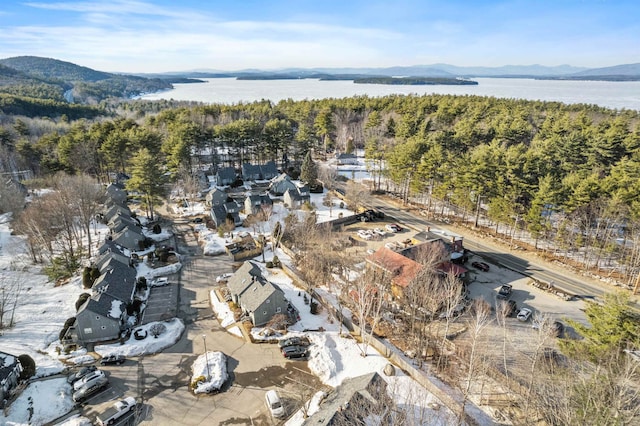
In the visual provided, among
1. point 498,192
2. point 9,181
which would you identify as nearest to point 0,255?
point 9,181

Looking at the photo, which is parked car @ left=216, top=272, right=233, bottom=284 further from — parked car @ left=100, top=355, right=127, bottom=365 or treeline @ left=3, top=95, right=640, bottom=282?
treeline @ left=3, top=95, right=640, bottom=282

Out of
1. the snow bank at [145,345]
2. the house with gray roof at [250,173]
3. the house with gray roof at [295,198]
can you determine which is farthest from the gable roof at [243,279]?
the house with gray roof at [250,173]

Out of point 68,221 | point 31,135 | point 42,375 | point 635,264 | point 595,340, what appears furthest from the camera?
point 31,135

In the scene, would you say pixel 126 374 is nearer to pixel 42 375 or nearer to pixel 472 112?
pixel 42 375

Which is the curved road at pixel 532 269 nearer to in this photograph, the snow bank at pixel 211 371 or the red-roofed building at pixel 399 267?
the red-roofed building at pixel 399 267

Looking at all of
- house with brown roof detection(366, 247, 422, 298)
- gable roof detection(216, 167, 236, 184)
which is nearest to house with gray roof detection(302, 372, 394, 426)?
house with brown roof detection(366, 247, 422, 298)
